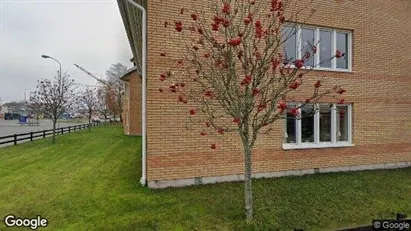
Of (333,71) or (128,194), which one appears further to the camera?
(333,71)

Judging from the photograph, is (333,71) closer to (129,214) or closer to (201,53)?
(201,53)

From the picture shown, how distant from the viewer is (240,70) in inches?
334

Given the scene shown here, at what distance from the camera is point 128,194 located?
7.32 m

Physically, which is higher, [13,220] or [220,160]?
[220,160]

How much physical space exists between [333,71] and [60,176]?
9.50 meters

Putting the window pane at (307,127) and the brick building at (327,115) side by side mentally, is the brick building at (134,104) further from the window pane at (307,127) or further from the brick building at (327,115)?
the window pane at (307,127)

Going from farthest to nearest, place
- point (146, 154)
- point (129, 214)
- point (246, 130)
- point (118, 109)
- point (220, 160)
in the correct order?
1. point (118, 109)
2. point (220, 160)
3. point (146, 154)
4. point (129, 214)
5. point (246, 130)

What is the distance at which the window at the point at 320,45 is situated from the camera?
9781 mm

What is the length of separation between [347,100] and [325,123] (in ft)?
3.57

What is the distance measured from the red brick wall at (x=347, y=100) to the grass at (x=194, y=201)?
0.64 m

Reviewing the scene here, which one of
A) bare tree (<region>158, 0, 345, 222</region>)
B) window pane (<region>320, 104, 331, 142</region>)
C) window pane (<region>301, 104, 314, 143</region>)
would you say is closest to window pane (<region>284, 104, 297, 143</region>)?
window pane (<region>301, 104, 314, 143</region>)

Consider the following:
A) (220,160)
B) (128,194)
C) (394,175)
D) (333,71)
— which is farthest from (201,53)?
(394,175)

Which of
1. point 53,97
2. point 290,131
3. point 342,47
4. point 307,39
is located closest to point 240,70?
point 290,131

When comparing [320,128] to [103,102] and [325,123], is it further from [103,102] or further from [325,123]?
[103,102]
